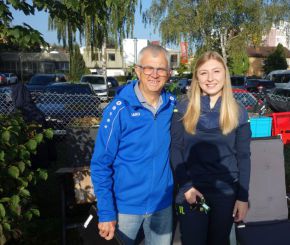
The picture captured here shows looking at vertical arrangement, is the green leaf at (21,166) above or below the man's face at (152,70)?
below

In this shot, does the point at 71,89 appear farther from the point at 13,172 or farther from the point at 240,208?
the point at 240,208

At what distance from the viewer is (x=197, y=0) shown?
79.9 feet

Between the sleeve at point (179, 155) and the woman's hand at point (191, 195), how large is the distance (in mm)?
28

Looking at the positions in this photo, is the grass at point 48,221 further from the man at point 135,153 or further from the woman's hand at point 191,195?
the woman's hand at point 191,195

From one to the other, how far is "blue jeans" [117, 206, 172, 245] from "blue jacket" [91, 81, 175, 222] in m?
0.06

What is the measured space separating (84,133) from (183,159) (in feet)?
6.74

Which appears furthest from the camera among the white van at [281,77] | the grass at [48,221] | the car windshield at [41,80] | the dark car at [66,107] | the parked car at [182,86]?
the white van at [281,77]

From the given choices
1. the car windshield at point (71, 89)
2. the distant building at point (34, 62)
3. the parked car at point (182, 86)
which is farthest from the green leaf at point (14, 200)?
the distant building at point (34, 62)

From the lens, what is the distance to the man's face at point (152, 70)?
7.61 feet

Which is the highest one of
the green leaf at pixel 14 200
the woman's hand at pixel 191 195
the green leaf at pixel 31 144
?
the green leaf at pixel 31 144

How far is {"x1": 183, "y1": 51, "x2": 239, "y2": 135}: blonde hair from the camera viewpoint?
2.45 m

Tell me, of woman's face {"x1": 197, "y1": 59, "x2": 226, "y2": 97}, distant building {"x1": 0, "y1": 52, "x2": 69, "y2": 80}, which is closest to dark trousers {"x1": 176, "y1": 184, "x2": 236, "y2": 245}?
woman's face {"x1": 197, "y1": 59, "x2": 226, "y2": 97}

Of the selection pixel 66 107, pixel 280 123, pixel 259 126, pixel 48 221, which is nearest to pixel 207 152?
pixel 48 221

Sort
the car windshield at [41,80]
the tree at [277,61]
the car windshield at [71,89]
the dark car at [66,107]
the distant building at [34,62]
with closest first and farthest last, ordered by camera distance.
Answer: the dark car at [66,107]
the car windshield at [71,89]
the car windshield at [41,80]
the tree at [277,61]
the distant building at [34,62]
